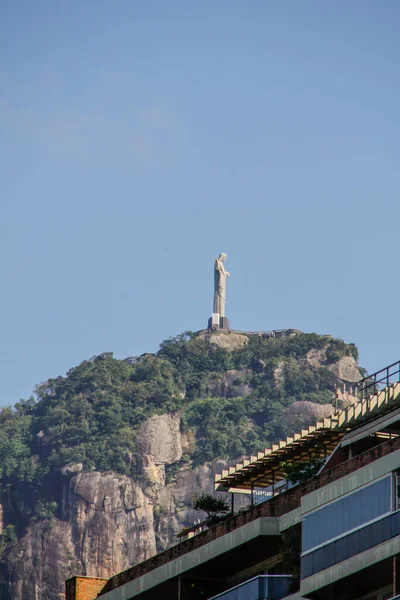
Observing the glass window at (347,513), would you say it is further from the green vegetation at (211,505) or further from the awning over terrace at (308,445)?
the green vegetation at (211,505)

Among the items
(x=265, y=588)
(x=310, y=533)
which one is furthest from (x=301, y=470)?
(x=310, y=533)

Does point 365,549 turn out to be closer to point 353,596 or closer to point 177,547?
point 353,596

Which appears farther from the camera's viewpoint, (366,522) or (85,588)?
(85,588)

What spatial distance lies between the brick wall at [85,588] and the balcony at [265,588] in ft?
44.2

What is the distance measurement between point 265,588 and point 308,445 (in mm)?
9605

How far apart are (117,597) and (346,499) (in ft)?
55.9

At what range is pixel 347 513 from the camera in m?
44.2

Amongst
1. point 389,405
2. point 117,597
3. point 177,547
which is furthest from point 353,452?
point 117,597

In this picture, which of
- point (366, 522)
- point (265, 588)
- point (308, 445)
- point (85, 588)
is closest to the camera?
point (366, 522)

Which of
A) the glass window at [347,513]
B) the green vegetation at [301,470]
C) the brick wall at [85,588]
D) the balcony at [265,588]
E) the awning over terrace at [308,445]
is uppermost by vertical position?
the awning over terrace at [308,445]

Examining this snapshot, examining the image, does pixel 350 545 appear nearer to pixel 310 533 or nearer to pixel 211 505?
pixel 310 533

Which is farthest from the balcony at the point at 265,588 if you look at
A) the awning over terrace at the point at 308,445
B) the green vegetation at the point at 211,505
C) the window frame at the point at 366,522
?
the green vegetation at the point at 211,505

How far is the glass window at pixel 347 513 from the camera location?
43.1 metres

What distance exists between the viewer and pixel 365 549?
4331 cm
